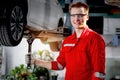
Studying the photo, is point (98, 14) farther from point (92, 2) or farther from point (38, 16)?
point (38, 16)

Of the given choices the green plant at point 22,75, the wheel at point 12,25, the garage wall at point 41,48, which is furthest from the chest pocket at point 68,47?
the garage wall at point 41,48

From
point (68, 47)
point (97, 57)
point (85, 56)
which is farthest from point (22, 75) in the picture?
point (97, 57)

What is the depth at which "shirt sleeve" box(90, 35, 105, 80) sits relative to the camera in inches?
134

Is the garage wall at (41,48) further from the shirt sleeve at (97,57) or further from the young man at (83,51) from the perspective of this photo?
the shirt sleeve at (97,57)

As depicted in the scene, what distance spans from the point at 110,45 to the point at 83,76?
18.2 ft

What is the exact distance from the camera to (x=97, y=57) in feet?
11.1

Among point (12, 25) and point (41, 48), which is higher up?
point (12, 25)

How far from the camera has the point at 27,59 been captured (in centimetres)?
380

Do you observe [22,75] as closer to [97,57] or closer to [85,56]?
[85,56]

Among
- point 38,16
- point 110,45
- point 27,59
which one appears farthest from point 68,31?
point 27,59

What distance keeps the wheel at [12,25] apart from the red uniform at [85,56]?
99 cm

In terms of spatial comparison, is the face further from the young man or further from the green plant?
the green plant

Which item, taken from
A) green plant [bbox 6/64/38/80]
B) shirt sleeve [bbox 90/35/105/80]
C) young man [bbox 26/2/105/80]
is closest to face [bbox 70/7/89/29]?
young man [bbox 26/2/105/80]

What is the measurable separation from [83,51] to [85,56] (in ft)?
0.20
